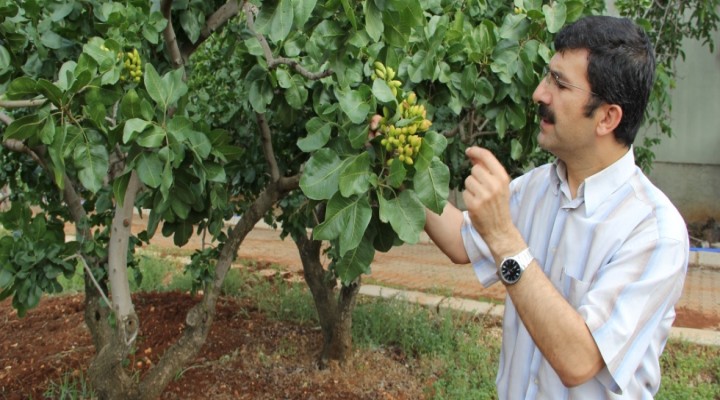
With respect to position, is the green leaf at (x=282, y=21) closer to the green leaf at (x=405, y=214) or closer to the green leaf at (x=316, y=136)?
the green leaf at (x=316, y=136)

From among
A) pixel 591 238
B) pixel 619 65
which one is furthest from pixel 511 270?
pixel 619 65

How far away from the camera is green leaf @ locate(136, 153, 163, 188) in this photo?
2.04m

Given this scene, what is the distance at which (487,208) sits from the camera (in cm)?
174

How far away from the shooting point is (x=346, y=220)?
1683mm

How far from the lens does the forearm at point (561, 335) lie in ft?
5.35

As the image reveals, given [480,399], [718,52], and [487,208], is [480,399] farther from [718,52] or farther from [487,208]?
[718,52]

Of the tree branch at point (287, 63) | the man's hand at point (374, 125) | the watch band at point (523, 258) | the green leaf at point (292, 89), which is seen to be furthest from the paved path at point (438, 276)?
the man's hand at point (374, 125)

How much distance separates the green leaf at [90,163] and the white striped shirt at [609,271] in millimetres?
1277

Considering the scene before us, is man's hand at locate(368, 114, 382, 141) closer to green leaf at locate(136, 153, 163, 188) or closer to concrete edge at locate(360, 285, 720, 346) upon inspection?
green leaf at locate(136, 153, 163, 188)

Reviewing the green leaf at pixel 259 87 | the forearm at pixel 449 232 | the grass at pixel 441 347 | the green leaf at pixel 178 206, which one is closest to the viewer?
the forearm at pixel 449 232

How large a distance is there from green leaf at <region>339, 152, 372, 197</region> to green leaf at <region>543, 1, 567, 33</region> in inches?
36.9

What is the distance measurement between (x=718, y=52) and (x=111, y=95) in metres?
9.10

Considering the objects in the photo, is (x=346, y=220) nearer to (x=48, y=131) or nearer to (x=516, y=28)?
(x=48, y=131)

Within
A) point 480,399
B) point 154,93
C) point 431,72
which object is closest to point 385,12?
point 431,72
